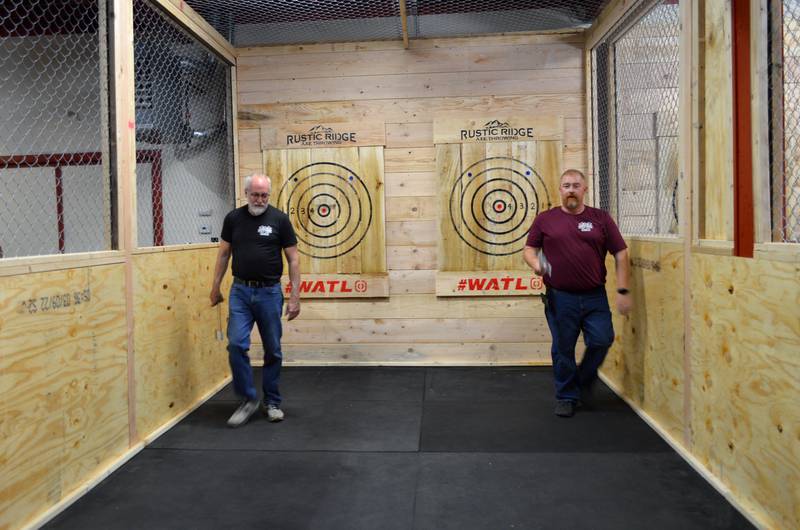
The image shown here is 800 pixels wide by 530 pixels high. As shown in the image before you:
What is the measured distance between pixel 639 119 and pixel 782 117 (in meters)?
1.79

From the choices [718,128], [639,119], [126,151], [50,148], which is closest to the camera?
[718,128]

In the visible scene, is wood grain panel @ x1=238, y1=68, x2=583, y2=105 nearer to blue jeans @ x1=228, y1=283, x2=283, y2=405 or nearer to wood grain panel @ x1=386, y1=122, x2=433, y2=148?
wood grain panel @ x1=386, y1=122, x2=433, y2=148

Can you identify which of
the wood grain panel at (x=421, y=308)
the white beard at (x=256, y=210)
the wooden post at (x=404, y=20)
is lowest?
the wood grain panel at (x=421, y=308)

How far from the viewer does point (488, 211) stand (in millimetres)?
4789

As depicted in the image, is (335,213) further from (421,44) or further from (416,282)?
(421,44)

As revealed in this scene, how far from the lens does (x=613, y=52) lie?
439 cm

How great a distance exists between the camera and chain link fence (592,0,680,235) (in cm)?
344

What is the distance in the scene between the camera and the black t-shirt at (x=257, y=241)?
3467 millimetres

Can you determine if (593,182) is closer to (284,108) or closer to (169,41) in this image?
(284,108)

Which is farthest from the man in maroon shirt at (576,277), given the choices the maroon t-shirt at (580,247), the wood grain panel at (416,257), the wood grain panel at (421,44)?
the wood grain panel at (421,44)

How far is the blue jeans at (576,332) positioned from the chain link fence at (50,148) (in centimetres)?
353

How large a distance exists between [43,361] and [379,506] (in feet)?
4.62

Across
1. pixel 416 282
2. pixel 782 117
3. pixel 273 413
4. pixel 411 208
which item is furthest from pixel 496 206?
pixel 782 117

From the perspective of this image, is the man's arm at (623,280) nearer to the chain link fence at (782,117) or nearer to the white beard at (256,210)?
the chain link fence at (782,117)
